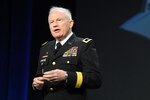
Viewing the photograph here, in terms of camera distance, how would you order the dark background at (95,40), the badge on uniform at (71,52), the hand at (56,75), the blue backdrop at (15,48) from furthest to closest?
the blue backdrop at (15,48) < the dark background at (95,40) < the badge on uniform at (71,52) < the hand at (56,75)

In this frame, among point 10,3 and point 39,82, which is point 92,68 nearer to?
point 39,82

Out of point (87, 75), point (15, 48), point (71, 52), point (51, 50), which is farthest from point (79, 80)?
point (15, 48)

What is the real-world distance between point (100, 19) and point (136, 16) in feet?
1.11

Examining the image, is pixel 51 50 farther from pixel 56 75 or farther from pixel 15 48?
pixel 15 48

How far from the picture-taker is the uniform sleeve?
5.09 feet

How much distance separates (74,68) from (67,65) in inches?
1.3

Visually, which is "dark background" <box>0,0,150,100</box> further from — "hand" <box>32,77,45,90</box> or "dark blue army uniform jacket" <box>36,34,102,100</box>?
"hand" <box>32,77,45,90</box>

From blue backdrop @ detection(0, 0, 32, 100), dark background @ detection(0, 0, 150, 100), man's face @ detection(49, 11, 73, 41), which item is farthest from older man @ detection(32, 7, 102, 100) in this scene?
blue backdrop @ detection(0, 0, 32, 100)

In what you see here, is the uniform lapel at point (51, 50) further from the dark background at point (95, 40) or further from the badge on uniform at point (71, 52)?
the dark background at point (95, 40)

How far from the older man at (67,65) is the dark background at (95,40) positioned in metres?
1.48

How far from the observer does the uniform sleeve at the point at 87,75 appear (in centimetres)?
155

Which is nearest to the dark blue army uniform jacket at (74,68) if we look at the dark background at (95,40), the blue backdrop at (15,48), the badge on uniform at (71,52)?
the badge on uniform at (71,52)

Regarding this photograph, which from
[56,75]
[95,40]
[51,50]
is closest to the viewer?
[56,75]

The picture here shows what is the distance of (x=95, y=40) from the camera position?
3242 millimetres
